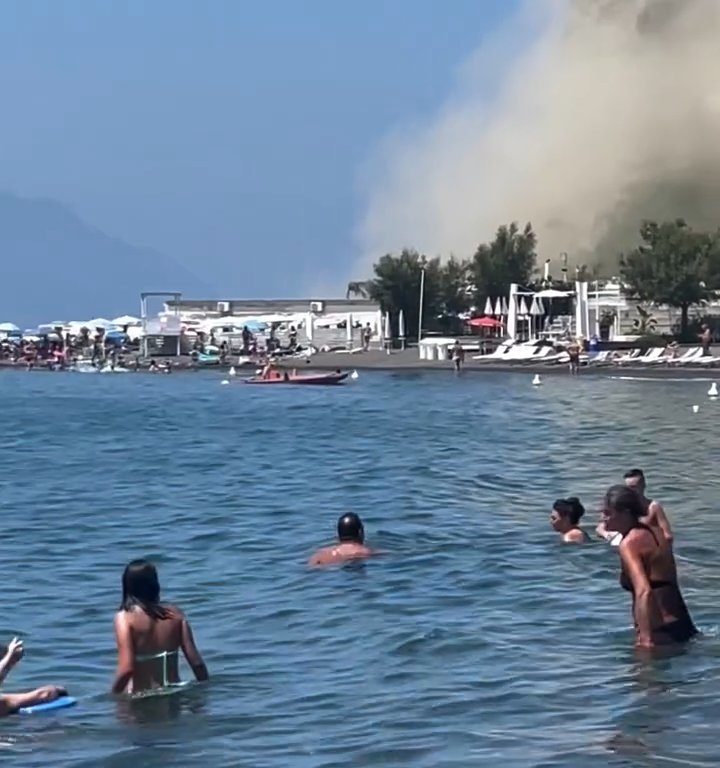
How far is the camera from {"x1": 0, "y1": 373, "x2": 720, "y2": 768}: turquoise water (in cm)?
1181

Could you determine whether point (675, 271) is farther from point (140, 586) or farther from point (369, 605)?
point (140, 586)

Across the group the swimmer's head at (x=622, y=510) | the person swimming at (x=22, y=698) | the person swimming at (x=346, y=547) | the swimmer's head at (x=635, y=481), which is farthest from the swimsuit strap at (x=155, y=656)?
the person swimming at (x=346, y=547)

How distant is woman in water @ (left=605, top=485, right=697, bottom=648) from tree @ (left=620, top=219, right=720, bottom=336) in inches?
3013

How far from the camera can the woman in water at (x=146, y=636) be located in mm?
11883

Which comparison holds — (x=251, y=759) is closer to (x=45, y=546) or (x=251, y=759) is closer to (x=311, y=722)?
(x=311, y=722)

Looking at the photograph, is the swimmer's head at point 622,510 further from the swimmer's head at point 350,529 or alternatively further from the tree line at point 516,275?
the tree line at point 516,275

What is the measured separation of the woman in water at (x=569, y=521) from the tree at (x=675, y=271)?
6902 cm

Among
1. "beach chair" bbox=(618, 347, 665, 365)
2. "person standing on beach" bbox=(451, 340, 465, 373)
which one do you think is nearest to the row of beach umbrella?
"person standing on beach" bbox=(451, 340, 465, 373)

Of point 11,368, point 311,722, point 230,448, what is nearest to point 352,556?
point 311,722

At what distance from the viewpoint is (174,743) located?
11.8m

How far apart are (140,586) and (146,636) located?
0.41 metres

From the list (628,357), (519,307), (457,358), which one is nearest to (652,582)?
(628,357)

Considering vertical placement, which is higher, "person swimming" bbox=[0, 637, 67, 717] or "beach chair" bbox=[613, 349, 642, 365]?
"beach chair" bbox=[613, 349, 642, 365]

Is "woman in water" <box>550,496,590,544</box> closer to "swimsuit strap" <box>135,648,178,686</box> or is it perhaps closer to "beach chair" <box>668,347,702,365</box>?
"swimsuit strap" <box>135,648,178,686</box>
